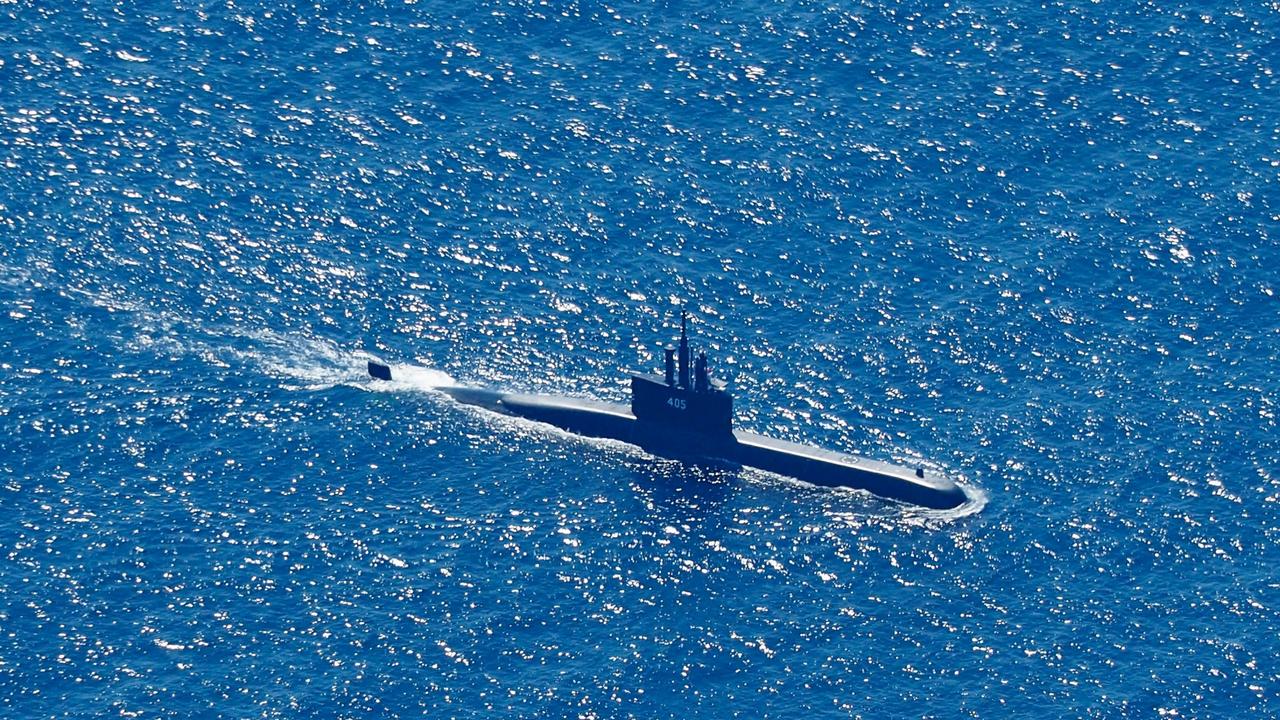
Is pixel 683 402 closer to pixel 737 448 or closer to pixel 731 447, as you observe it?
pixel 731 447

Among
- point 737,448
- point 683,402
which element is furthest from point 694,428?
point 737,448

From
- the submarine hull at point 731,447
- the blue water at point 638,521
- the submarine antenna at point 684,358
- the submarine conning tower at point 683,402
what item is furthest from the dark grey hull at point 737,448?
the submarine antenna at point 684,358

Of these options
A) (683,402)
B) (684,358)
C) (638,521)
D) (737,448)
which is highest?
(684,358)

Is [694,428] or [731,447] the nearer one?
[731,447]

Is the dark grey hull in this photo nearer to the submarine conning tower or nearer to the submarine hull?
the submarine hull

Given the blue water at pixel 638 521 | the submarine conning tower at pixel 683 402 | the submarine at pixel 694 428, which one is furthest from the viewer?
the submarine conning tower at pixel 683 402

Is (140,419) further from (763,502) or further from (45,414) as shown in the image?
(763,502)

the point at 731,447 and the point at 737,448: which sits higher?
the point at 737,448

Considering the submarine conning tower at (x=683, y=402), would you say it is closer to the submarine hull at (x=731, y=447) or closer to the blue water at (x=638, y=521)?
the submarine hull at (x=731, y=447)

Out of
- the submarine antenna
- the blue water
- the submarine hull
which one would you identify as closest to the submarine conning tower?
the submarine antenna
